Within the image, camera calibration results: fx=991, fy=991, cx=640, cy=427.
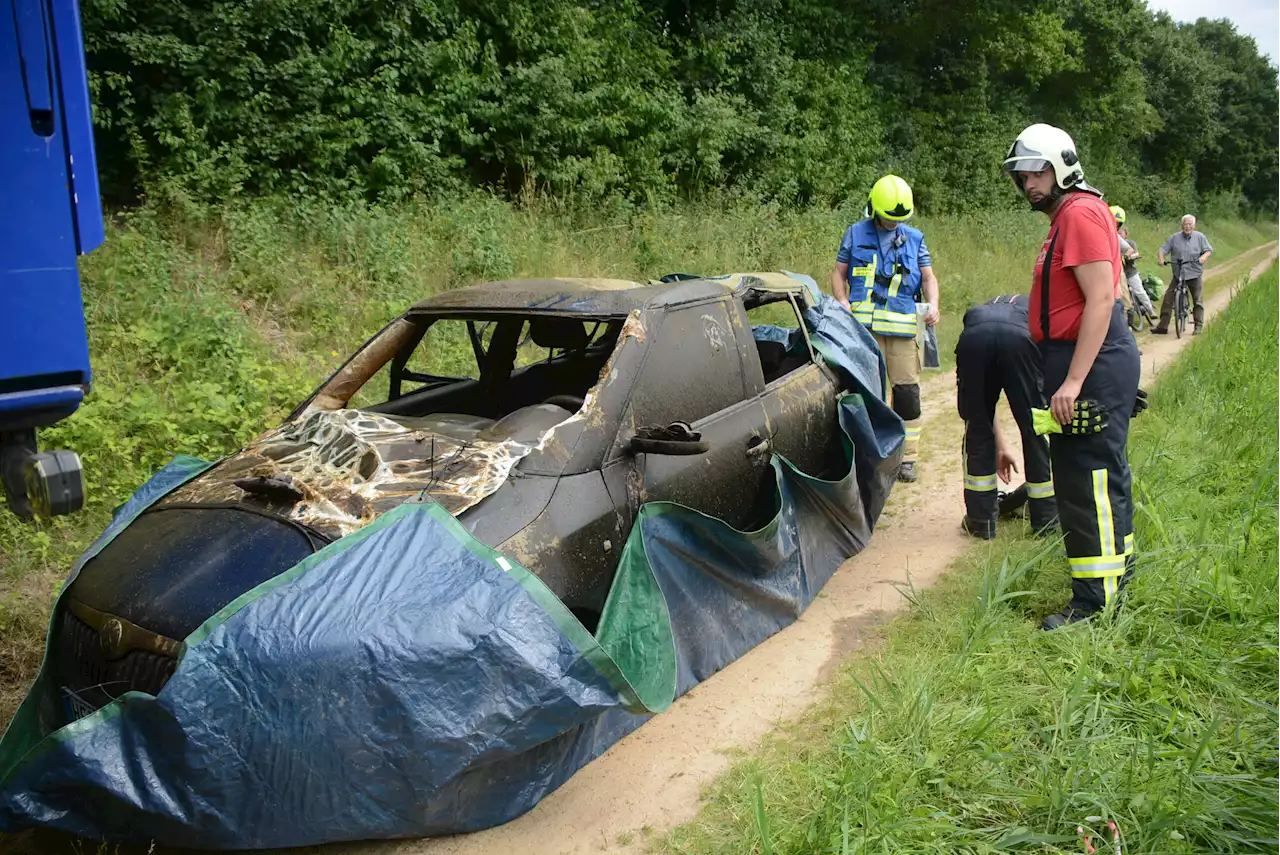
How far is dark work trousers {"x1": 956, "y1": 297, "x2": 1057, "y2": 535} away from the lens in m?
5.29

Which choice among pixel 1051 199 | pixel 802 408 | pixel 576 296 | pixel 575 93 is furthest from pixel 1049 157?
pixel 575 93

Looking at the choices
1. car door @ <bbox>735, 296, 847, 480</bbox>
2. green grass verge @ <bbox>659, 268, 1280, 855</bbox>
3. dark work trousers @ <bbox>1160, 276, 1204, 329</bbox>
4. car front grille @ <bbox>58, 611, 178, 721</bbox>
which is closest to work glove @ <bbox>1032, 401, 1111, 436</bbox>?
green grass verge @ <bbox>659, 268, 1280, 855</bbox>

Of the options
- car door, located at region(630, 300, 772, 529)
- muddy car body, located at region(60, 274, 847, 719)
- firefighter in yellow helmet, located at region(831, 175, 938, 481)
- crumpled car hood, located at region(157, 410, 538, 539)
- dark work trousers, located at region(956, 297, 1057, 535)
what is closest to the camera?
muddy car body, located at region(60, 274, 847, 719)

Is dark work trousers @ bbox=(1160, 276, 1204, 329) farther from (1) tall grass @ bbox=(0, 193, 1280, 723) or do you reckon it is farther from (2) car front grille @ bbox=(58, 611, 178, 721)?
(2) car front grille @ bbox=(58, 611, 178, 721)

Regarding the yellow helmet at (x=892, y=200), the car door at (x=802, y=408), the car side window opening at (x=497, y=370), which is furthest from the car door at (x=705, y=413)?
the yellow helmet at (x=892, y=200)

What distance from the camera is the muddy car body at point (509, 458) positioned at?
10.1 ft

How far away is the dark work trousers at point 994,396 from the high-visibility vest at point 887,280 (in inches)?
37.8

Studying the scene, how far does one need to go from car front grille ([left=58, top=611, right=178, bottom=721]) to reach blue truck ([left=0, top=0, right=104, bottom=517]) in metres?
0.52

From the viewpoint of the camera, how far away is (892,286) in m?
6.50

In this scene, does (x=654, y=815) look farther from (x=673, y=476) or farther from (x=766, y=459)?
(x=766, y=459)

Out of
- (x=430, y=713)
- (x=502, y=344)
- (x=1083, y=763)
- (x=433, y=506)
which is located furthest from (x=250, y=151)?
(x=1083, y=763)

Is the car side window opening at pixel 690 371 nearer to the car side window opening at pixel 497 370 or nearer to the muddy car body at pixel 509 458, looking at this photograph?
the muddy car body at pixel 509 458

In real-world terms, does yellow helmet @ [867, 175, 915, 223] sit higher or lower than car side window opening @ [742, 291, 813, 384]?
higher

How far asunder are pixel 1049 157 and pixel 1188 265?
11.6 meters
